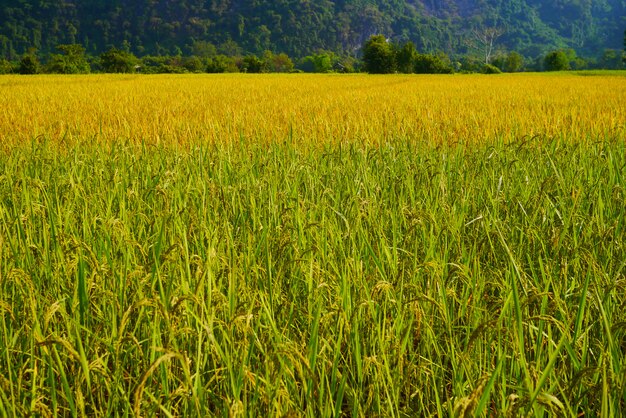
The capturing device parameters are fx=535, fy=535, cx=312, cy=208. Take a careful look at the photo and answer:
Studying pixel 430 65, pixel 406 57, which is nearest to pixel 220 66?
pixel 406 57

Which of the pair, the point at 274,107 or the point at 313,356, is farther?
the point at 274,107

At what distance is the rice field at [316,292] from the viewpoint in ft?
3.19

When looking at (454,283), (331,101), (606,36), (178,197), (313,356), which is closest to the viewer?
(313,356)

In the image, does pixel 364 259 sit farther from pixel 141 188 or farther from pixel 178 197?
pixel 141 188

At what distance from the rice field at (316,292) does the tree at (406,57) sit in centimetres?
4616

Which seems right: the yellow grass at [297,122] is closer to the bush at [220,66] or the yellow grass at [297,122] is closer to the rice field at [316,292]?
the rice field at [316,292]

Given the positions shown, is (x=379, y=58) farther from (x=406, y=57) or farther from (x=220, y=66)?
(x=220, y=66)

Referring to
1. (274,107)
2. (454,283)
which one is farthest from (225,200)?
(274,107)

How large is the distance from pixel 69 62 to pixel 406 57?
3205 centimetres

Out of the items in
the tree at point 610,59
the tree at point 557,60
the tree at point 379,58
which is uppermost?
the tree at point 379,58

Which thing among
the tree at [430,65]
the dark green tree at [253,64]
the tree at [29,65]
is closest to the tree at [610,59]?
the tree at [430,65]

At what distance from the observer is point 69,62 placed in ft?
169

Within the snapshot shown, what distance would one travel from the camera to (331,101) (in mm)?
9039

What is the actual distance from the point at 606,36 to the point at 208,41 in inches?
5525
